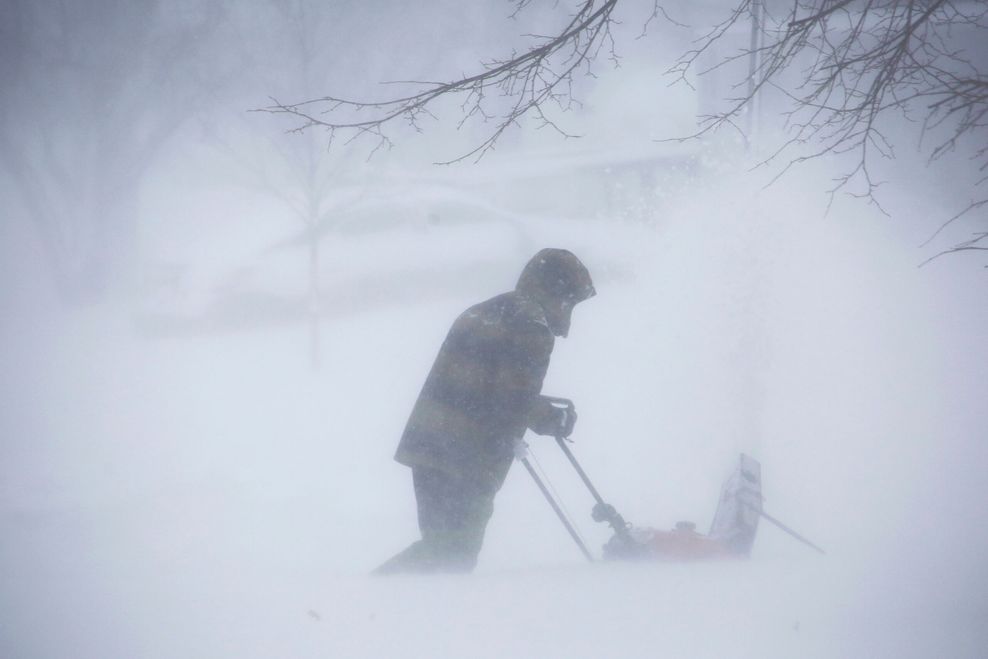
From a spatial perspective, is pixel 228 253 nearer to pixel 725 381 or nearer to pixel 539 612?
pixel 725 381

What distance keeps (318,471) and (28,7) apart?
31.4 feet

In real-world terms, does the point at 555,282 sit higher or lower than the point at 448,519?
higher

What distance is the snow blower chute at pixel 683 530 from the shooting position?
2.96m

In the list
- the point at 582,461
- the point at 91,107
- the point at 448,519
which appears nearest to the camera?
the point at 448,519

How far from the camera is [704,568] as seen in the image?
2.68m

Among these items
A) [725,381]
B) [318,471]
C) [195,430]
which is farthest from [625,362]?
[195,430]

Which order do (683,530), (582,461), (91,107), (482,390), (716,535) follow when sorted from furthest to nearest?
(91,107) < (582,461) < (716,535) < (683,530) < (482,390)

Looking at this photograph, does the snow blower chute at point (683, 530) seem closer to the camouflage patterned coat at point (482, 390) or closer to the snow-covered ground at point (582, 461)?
the camouflage patterned coat at point (482, 390)

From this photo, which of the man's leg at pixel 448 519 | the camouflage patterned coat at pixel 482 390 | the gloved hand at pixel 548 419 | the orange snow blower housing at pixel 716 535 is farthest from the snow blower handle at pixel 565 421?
the orange snow blower housing at pixel 716 535

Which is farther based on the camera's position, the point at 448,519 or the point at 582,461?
the point at 582,461

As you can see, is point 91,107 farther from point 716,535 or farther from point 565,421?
point 716,535

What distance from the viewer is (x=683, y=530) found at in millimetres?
3326

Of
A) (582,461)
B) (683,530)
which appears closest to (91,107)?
(582,461)

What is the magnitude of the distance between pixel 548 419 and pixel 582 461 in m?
3.64
